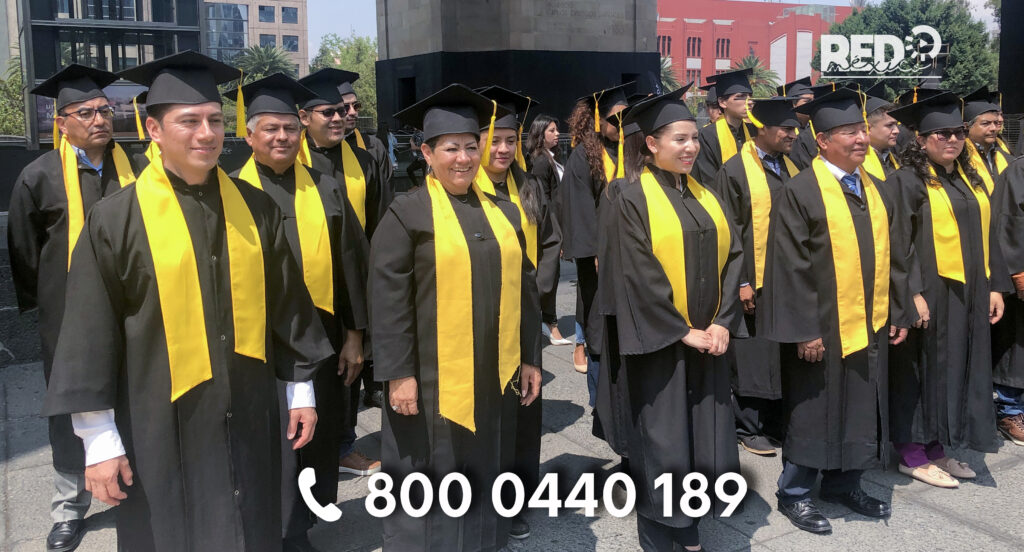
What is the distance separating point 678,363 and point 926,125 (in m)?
2.13

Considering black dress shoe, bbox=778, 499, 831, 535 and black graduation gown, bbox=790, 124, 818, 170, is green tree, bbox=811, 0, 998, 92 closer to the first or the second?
black graduation gown, bbox=790, 124, 818, 170

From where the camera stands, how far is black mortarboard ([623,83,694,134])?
11.7 feet

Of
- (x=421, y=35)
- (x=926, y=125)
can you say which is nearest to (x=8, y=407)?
(x=926, y=125)

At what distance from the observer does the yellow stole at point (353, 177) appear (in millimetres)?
4578

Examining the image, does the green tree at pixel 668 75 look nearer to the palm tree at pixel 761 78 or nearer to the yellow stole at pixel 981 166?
the palm tree at pixel 761 78

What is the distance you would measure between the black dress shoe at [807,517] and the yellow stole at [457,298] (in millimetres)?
1698

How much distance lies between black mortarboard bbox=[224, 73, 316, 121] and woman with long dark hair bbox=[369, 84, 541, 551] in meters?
0.67

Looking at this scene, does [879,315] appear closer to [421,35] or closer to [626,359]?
[626,359]

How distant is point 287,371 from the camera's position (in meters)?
2.90

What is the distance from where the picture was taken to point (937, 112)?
177 inches

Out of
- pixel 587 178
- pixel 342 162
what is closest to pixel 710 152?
pixel 587 178

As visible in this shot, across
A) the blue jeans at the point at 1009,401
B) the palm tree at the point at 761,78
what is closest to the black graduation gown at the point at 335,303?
the blue jeans at the point at 1009,401

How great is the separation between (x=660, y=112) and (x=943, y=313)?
7.07 ft

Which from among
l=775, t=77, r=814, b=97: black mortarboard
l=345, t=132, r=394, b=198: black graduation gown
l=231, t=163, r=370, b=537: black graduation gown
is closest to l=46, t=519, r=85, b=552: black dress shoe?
l=231, t=163, r=370, b=537: black graduation gown
